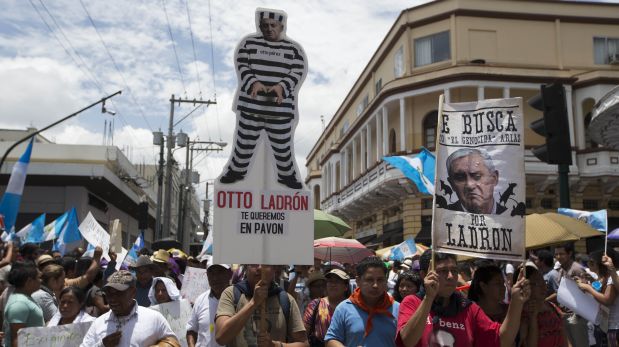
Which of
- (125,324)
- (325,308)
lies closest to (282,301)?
(125,324)

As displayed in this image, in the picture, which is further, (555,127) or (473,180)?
(555,127)

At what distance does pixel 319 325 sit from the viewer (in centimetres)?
538

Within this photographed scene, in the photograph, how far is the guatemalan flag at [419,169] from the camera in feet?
37.8

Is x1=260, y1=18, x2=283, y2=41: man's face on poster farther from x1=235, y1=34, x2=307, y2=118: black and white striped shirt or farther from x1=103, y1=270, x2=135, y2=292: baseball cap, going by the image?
x1=103, y1=270, x2=135, y2=292: baseball cap

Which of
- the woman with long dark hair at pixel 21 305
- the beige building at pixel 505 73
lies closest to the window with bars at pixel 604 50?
the beige building at pixel 505 73

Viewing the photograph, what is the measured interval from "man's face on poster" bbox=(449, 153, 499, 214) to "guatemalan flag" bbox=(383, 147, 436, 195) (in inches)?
273

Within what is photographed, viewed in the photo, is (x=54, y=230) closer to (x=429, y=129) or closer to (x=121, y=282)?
(x=121, y=282)

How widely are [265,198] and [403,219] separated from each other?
2639 centimetres

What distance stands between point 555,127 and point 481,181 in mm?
3857

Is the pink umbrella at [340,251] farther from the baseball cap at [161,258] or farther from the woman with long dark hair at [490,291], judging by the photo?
the woman with long dark hair at [490,291]

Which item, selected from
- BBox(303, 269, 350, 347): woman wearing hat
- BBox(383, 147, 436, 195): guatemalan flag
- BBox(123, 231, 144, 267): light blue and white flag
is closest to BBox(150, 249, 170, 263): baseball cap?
BBox(123, 231, 144, 267): light blue and white flag

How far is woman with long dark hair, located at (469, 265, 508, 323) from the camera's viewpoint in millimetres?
4262

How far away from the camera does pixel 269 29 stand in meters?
4.50

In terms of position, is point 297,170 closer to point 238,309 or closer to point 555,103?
point 238,309
